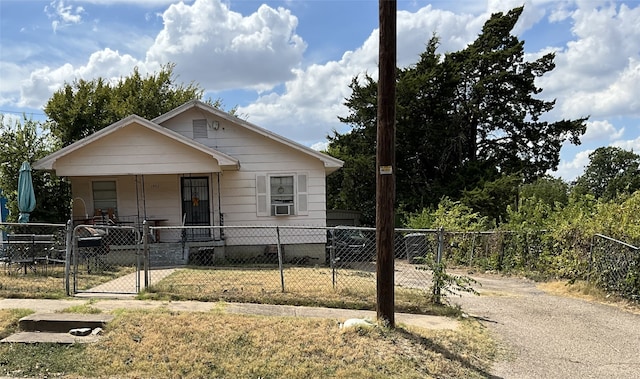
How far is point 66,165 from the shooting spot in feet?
43.3

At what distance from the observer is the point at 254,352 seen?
496 cm

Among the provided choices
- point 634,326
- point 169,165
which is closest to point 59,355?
point 634,326

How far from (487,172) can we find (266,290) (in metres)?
17.9

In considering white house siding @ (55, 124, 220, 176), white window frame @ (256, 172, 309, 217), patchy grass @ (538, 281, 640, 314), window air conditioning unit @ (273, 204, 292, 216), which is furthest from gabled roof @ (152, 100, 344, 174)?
patchy grass @ (538, 281, 640, 314)

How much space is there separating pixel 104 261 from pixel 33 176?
20.5 feet

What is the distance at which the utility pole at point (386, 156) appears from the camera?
5.50m

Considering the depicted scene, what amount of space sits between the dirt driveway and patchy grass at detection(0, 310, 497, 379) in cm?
38

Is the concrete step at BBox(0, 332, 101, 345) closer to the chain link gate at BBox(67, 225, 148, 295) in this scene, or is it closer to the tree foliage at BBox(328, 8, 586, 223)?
the chain link gate at BBox(67, 225, 148, 295)

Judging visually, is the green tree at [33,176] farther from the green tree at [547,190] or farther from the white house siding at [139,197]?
the green tree at [547,190]

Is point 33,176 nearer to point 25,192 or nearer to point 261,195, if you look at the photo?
point 25,192

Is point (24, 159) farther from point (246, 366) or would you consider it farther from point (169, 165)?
point (246, 366)

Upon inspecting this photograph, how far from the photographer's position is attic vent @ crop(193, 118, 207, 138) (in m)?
14.9

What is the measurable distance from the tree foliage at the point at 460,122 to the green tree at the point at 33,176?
44.1ft

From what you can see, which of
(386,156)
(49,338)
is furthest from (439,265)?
(49,338)
